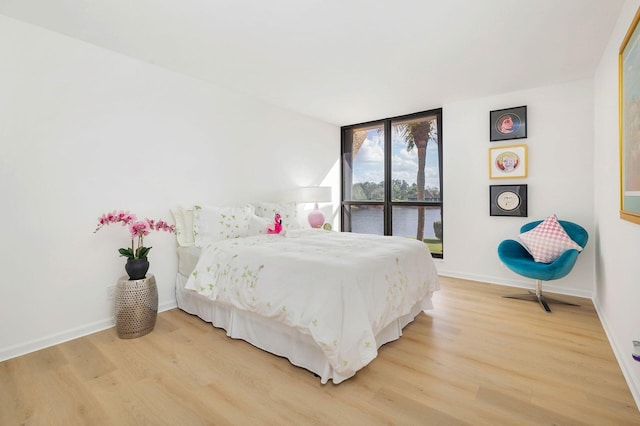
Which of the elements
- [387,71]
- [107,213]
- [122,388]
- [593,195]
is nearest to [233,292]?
[122,388]

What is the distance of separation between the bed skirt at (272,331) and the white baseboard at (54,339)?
665 millimetres

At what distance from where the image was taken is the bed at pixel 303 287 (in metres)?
1.80

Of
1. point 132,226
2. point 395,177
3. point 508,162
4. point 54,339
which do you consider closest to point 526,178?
point 508,162

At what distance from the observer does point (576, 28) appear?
2338mm

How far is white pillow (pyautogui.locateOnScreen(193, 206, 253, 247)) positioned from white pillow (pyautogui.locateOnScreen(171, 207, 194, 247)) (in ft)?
0.28

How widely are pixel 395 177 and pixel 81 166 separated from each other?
408 cm

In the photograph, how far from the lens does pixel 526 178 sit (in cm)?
370

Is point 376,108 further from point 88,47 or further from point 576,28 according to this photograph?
point 88,47

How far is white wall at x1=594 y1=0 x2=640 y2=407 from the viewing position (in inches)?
70.8

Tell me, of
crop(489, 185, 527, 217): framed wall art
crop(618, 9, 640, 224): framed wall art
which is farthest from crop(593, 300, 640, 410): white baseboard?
crop(489, 185, 527, 217): framed wall art

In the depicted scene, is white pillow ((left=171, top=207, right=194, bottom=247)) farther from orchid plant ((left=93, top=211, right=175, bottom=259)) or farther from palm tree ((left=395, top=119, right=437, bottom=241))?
palm tree ((left=395, top=119, right=437, bottom=241))

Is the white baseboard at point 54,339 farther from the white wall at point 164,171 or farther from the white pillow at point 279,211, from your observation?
the white pillow at point 279,211

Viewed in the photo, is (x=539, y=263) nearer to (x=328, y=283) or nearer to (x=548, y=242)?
(x=548, y=242)

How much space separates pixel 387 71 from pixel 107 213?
2966 mm
